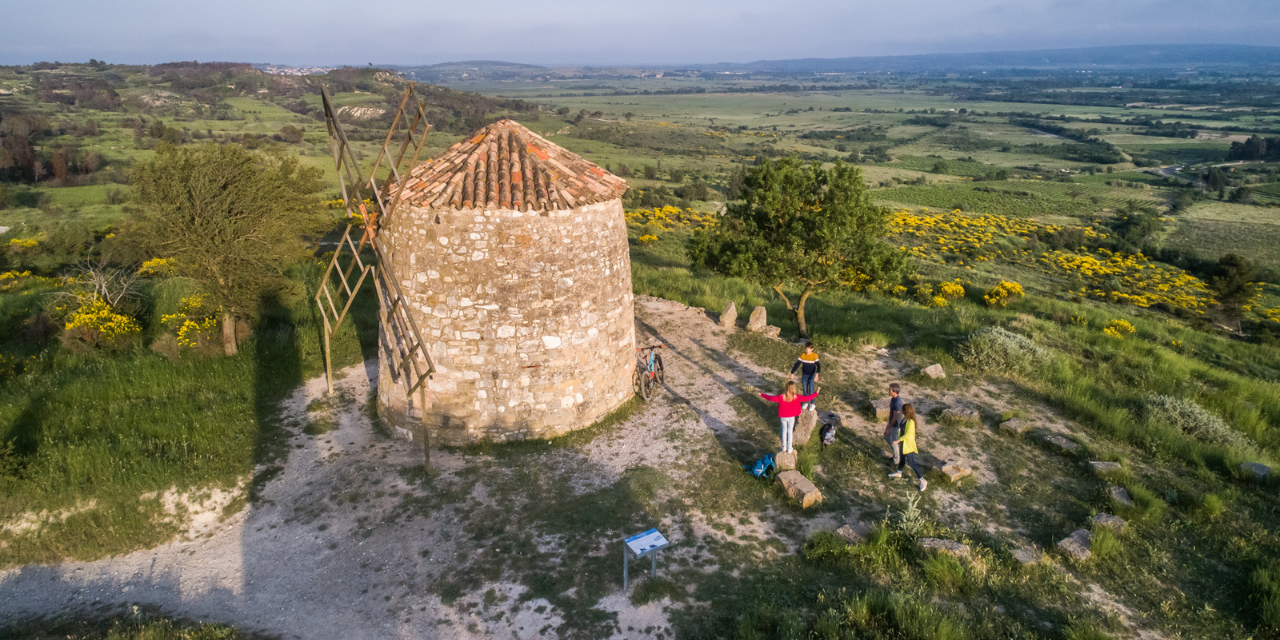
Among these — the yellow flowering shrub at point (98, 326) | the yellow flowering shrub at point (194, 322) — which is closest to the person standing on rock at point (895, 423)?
the yellow flowering shrub at point (194, 322)

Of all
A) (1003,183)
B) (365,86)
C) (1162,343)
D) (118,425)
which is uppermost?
(365,86)

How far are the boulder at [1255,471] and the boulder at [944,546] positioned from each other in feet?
19.4

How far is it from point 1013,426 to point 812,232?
21.0ft

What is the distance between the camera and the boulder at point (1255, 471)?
365 inches

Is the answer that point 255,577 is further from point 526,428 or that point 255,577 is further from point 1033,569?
point 1033,569

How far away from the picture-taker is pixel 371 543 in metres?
8.15

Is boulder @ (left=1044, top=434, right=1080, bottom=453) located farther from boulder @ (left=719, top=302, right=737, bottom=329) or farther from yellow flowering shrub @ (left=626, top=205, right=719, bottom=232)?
yellow flowering shrub @ (left=626, top=205, right=719, bottom=232)

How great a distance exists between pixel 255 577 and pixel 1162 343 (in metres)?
25.7

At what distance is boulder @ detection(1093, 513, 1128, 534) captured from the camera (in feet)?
26.1

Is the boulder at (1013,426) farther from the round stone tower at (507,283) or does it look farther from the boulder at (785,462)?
the round stone tower at (507,283)

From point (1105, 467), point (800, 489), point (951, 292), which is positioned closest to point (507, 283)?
point (800, 489)

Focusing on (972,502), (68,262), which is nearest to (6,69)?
(68,262)

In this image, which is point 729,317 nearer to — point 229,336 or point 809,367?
point 809,367

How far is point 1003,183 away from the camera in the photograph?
69688 mm
